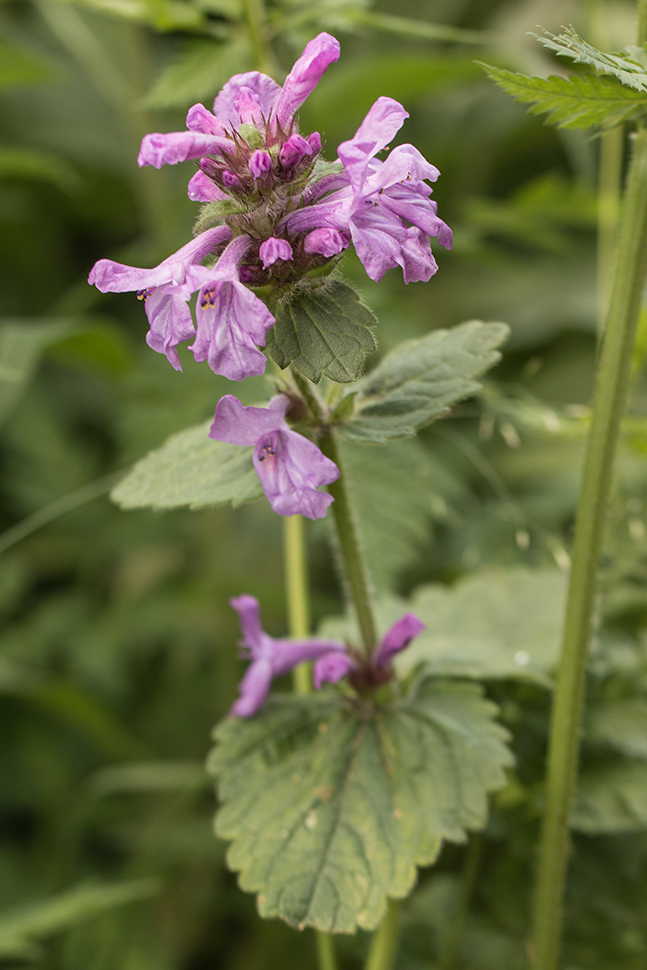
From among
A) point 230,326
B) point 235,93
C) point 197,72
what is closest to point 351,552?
point 230,326

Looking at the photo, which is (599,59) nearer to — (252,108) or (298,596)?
(252,108)

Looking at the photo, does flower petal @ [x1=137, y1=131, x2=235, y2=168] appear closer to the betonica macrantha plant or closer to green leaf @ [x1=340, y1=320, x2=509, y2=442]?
the betonica macrantha plant

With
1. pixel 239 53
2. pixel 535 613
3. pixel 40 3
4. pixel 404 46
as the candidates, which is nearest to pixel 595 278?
pixel 404 46

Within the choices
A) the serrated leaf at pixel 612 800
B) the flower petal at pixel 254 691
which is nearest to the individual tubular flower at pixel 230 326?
the flower petal at pixel 254 691

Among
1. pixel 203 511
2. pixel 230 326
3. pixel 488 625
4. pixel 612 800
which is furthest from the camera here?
pixel 203 511

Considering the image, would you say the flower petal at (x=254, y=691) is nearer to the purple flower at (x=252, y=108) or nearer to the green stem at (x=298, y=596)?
the green stem at (x=298, y=596)

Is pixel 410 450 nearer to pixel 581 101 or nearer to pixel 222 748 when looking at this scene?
pixel 222 748
